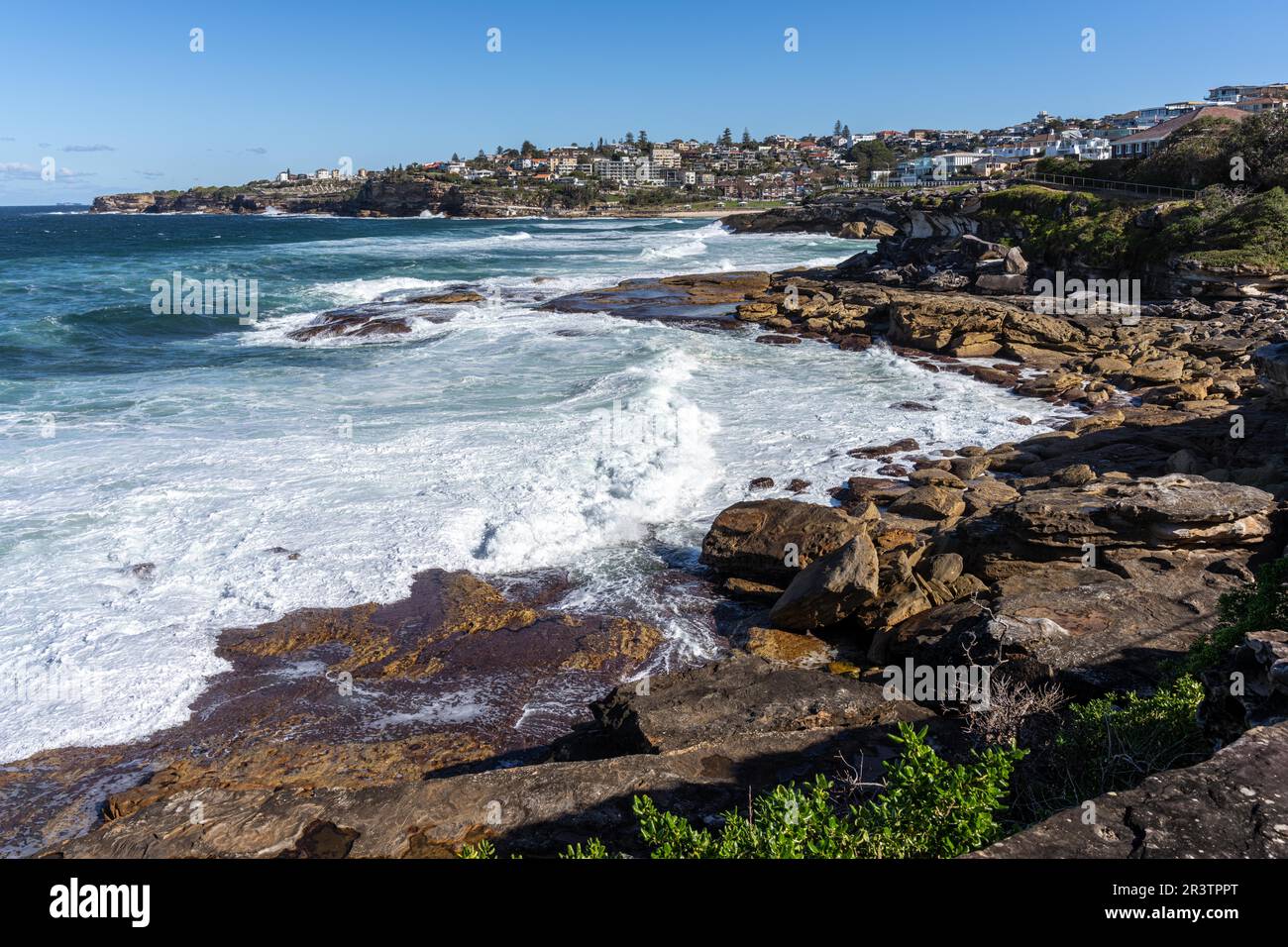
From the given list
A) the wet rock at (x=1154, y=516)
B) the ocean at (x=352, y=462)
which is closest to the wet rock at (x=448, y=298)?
the ocean at (x=352, y=462)

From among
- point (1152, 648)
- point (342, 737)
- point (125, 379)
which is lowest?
point (342, 737)

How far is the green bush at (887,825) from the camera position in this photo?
455 cm

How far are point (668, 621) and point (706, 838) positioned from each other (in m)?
6.93

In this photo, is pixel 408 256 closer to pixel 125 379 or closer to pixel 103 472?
pixel 125 379

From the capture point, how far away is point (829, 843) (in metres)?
4.51

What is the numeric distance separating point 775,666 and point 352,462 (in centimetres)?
1115

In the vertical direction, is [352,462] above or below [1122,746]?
above

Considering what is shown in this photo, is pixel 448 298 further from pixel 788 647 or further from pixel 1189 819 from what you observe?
pixel 1189 819

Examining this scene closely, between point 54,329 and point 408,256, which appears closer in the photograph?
point 54,329

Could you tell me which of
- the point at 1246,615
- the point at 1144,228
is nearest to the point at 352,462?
the point at 1246,615

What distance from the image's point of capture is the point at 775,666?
9.07 meters

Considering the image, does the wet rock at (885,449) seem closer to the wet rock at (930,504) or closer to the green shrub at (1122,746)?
the wet rock at (930,504)

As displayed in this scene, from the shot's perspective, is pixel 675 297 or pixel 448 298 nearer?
pixel 448 298

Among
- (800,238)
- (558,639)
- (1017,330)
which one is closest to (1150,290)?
(1017,330)
